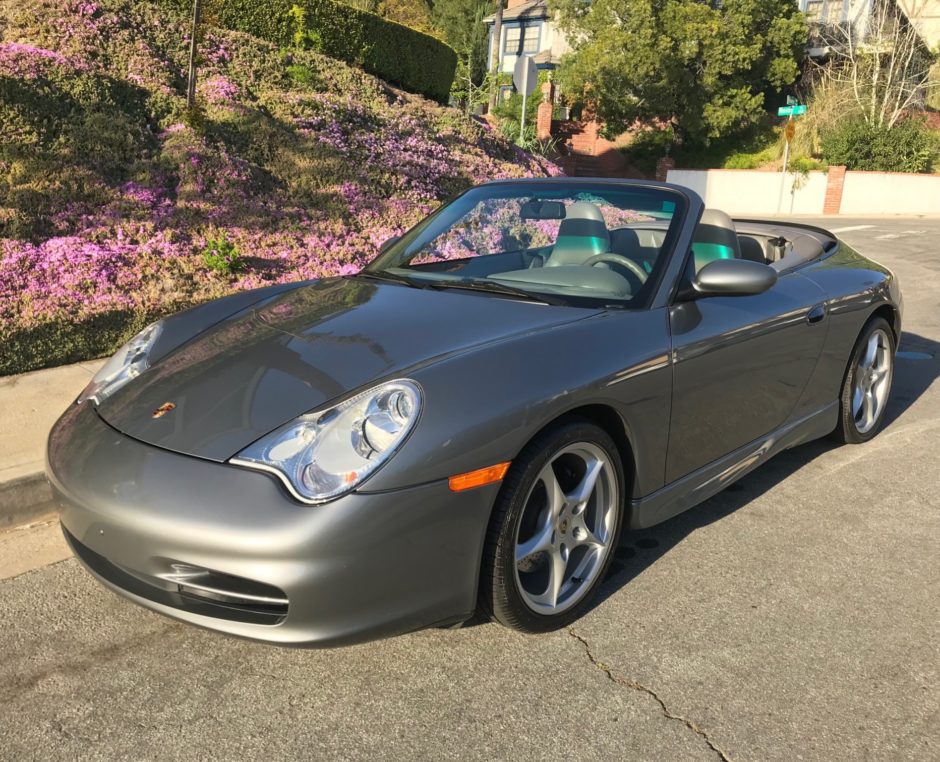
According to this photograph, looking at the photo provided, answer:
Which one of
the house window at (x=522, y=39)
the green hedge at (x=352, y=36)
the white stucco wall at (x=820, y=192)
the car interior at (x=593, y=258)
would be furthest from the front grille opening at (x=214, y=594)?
the house window at (x=522, y=39)

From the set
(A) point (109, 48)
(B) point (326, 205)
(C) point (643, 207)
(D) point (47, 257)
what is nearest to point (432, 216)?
(C) point (643, 207)

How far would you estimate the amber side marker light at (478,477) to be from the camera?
221 centimetres

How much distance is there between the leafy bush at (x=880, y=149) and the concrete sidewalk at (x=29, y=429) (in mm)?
30418

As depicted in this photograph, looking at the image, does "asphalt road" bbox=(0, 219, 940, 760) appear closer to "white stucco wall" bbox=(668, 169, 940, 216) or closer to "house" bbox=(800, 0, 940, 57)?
"white stucco wall" bbox=(668, 169, 940, 216)

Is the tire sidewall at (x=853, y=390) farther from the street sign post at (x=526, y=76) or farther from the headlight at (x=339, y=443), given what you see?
the street sign post at (x=526, y=76)

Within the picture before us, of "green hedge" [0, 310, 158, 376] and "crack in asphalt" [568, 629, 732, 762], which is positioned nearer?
"crack in asphalt" [568, 629, 732, 762]

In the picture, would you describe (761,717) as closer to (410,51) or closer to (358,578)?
(358,578)

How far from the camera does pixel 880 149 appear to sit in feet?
98.3

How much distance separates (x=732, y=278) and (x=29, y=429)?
3396 millimetres

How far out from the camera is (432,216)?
4.00m

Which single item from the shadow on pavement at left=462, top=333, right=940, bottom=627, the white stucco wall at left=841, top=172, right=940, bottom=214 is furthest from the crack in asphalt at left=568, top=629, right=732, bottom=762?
the white stucco wall at left=841, top=172, right=940, bottom=214

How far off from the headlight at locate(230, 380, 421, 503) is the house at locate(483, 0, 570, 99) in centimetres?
3974

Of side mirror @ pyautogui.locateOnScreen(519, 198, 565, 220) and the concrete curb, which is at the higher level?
side mirror @ pyautogui.locateOnScreen(519, 198, 565, 220)

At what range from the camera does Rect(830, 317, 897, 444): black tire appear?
420cm
